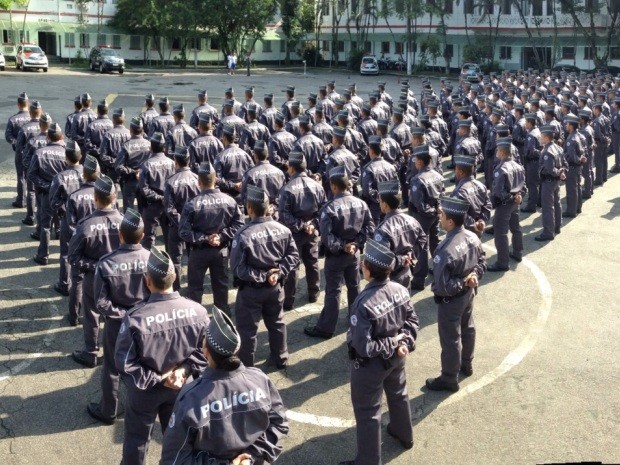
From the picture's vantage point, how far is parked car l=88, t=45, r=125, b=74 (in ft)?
158

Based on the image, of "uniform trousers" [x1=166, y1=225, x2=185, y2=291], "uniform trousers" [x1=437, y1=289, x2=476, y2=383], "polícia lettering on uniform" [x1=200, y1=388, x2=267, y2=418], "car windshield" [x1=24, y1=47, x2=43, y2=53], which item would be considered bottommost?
"uniform trousers" [x1=437, y1=289, x2=476, y2=383]

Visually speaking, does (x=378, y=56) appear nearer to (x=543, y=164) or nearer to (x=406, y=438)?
(x=543, y=164)

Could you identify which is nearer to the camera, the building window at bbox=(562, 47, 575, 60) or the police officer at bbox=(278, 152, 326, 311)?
the police officer at bbox=(278, 152, 326, 311)

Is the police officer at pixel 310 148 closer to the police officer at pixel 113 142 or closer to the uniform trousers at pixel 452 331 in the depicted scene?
the police officer at pixel 113 142

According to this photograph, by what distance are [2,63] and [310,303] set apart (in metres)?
41.9

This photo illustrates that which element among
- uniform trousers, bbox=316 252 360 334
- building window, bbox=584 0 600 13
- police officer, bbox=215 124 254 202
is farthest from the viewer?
building window, bbox=584 0 600 13

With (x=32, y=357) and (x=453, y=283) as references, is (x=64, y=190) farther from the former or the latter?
(x=453, y=283)

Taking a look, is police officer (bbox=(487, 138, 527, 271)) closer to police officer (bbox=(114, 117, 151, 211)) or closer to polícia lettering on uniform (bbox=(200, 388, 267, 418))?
police officer (bbox=(114, 117, 151, 211))

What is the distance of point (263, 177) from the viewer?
10.9m

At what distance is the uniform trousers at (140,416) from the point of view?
5.64m

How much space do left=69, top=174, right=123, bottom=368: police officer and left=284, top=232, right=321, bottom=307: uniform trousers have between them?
9.50 feet

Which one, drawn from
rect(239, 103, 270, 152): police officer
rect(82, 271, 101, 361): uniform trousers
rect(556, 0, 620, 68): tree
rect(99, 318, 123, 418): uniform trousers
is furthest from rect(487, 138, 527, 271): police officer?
rect(556, 0, 620, 68): tree

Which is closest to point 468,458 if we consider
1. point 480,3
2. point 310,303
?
point 310,303

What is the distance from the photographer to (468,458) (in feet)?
21.5
